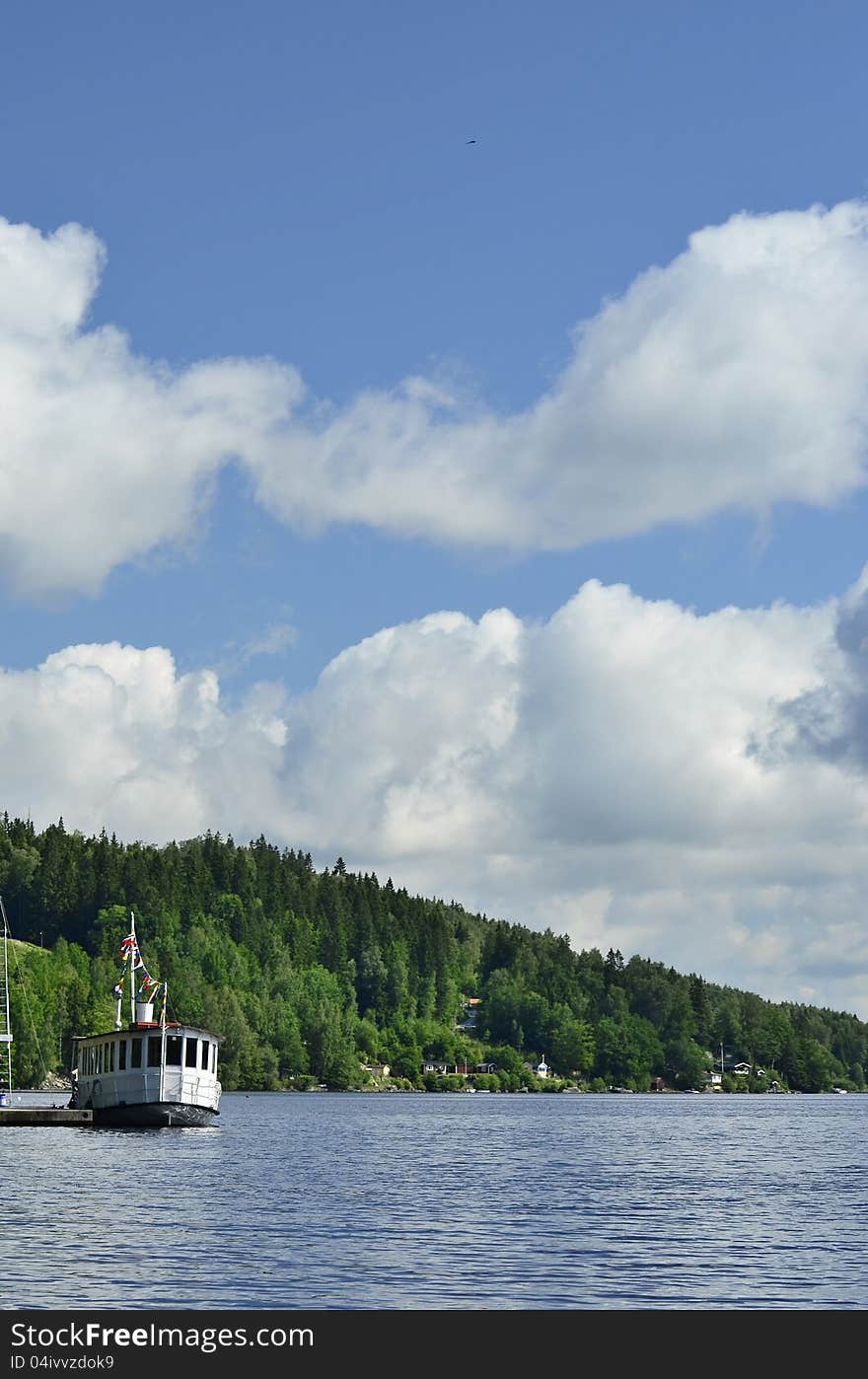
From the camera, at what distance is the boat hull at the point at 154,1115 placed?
129m

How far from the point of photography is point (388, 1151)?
120 meters

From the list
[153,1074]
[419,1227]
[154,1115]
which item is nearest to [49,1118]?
[154,1115]

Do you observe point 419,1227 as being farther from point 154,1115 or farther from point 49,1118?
point 49,1118

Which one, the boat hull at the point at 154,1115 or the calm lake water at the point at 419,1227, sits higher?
the boat hull at the point at 154,1115

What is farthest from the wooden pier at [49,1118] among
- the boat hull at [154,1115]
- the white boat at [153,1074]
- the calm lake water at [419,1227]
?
the calm lake water at [419,1227]

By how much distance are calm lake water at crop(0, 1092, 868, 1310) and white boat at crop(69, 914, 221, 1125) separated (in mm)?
6250

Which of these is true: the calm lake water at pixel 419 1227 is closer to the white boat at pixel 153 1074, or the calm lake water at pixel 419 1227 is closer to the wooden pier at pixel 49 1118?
the white boat at pixel 153 1074

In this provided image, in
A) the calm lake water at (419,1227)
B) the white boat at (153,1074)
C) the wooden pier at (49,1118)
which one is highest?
the white boat at (153,1074)

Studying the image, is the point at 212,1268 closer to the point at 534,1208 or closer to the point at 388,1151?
the point at 534,1208

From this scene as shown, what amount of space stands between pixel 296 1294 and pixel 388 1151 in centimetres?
7471
